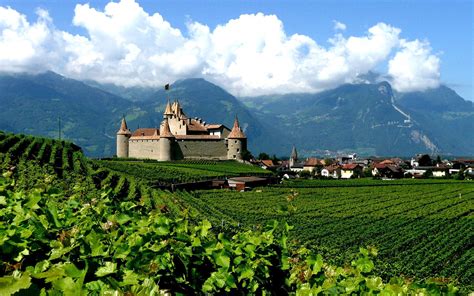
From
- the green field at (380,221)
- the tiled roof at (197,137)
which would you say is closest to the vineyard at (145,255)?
the green field at (380,221)

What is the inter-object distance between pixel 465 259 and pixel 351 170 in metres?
105

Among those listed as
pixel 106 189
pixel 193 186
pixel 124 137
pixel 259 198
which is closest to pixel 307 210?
pixel 259 198

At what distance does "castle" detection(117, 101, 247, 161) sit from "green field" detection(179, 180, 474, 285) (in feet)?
92.6

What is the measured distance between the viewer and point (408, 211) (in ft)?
163

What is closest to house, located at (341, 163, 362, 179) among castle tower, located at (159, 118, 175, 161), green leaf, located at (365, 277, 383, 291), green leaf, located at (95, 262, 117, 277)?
castle tower, located at (159, 118, 175, 161)

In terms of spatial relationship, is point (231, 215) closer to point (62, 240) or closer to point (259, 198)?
point (259, 198)

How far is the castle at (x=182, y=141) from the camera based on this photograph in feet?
299

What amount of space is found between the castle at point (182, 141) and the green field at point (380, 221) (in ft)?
92.6

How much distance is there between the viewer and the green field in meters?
28.2

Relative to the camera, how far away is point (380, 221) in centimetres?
4288

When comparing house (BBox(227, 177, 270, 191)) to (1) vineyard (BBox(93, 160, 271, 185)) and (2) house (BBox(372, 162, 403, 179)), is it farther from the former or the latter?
(2) house (BBox(372, 162, 403, 179))

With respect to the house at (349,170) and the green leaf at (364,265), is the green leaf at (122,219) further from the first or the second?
the house at (349,170)

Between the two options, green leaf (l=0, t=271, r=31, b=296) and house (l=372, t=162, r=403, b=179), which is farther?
house (l=372, t=162, r=403, b=179)

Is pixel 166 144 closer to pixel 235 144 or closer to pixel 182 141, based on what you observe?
pixel 182 141
